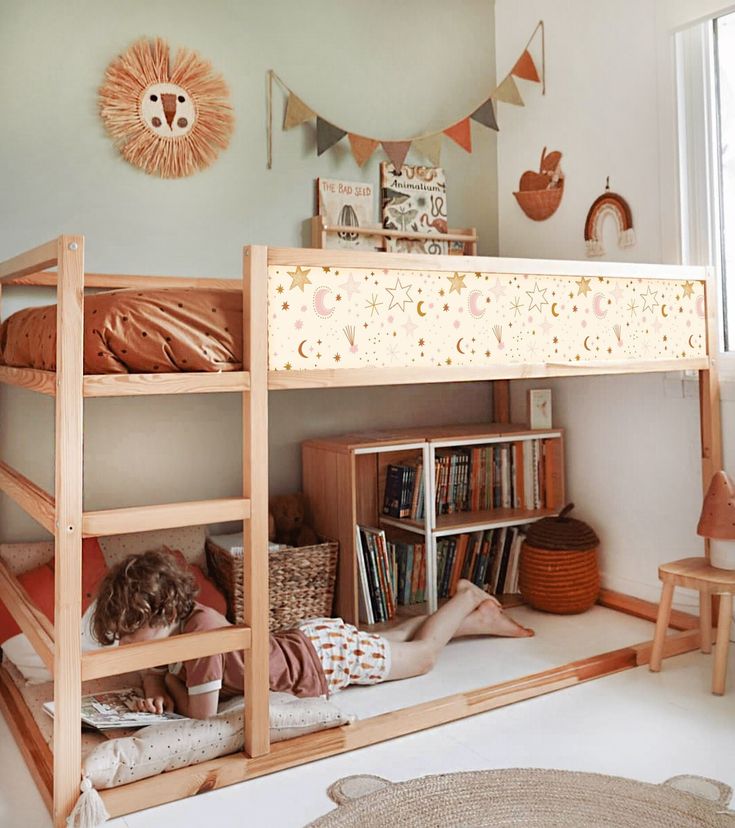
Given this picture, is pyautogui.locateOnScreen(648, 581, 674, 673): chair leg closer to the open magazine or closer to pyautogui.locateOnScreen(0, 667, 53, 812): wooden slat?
the open magazine

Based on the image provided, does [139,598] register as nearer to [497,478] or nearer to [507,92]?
[497,478]

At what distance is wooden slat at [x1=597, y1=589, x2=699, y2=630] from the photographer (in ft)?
8.84

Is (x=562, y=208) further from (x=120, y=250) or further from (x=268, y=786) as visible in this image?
(x=268, y=786)

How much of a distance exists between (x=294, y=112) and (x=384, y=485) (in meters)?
1.37

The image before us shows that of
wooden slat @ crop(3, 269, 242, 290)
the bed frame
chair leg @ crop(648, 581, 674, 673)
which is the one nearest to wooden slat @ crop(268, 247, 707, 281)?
the bed frame

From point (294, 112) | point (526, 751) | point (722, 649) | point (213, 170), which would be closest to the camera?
point (526, 751)

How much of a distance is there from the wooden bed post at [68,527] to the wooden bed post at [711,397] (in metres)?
1.85

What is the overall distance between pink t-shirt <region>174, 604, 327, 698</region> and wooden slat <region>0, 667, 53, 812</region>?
33 centimetres

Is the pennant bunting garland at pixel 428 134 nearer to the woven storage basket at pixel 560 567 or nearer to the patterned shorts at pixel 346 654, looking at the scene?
the woven storage basket at pixel 560 567

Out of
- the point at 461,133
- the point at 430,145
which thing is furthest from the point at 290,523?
the point at 461,133

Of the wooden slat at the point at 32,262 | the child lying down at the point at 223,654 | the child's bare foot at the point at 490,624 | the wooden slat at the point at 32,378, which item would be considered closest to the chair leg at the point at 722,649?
the child's bare foot at the point at 490,624

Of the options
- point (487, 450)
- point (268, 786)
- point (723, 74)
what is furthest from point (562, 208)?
point (268, 786)

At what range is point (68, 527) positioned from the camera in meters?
1.59

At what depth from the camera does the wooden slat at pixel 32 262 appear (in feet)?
5.67
